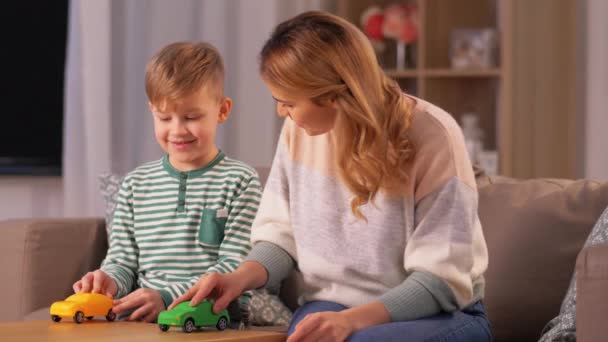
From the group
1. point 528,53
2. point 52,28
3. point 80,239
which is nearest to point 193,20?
point 52,28

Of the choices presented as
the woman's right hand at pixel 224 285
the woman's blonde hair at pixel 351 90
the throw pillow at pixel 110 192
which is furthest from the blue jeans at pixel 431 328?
the throw pillow at pixel 110 192

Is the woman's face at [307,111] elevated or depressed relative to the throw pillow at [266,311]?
elevated

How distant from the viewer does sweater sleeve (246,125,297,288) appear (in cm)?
204

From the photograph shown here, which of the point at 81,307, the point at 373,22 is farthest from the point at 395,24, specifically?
the point at 81,307

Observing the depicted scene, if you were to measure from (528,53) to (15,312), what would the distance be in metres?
2.21

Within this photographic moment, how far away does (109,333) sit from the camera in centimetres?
177

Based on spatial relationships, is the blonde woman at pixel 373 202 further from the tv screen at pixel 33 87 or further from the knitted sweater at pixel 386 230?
the tv screen at pixel 33 87

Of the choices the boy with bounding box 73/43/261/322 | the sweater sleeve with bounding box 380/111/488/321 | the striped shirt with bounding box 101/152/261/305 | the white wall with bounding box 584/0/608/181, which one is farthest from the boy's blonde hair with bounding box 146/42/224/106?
the white wall with bounding box 584/0/608/181

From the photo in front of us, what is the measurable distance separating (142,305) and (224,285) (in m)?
0.24

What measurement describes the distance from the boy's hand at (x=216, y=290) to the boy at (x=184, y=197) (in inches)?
11.7

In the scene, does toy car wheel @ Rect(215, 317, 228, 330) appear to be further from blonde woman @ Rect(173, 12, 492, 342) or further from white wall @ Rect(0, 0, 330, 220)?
white wall @ Rect(0, 0, 330, 220)

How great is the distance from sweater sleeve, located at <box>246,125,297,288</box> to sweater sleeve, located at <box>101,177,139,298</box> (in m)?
0.35

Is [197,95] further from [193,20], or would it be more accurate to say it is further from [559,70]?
[559,70]

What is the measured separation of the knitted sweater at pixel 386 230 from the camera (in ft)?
6.00
